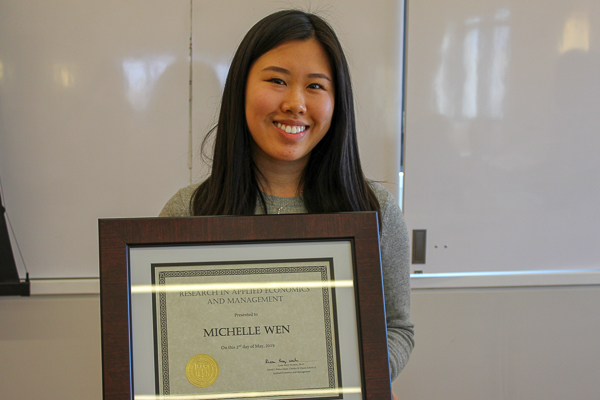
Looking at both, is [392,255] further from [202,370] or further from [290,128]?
[202,370]

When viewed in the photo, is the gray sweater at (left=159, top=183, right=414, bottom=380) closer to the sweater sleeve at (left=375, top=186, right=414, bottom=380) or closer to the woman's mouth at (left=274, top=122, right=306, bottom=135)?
the sweater sleeve at (left=375, top=186, right=414, bottom=380)

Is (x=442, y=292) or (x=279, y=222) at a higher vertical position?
(x=279, y=222)

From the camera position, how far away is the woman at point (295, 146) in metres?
0.85

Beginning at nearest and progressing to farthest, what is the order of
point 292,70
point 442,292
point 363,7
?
point 292,70 → point 363,7 → point 442,292

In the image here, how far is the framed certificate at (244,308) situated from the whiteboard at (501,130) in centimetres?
123

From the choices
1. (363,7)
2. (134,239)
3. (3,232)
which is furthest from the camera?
(363,7)

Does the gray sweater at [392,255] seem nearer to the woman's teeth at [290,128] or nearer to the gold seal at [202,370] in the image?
the woman's teeth at [290,128]

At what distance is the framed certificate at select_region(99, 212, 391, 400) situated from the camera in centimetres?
67

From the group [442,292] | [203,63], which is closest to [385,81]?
[203,63]

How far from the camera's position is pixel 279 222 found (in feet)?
2.35

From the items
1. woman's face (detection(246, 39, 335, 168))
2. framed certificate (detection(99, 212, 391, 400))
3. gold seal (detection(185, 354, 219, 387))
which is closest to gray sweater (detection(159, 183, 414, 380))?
woman's face (detection(246, 39, 335, 168))

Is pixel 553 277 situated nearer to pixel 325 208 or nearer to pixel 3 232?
pixel 325 208

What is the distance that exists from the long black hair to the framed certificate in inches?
7.7

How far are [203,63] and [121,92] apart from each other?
1.07 ft
